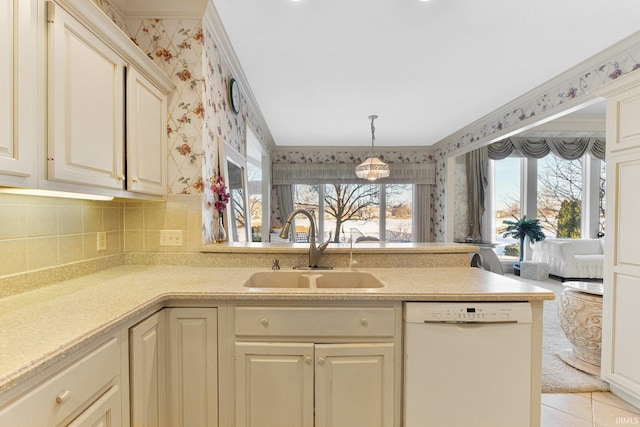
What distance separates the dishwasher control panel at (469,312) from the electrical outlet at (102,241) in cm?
170

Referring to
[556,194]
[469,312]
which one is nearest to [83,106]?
[469,312]

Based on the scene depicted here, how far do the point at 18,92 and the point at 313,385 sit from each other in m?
1.50

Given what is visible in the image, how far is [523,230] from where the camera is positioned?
5746mm

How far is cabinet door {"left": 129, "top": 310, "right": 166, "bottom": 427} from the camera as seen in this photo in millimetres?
1150

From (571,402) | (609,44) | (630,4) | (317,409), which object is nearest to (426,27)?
(630,4)

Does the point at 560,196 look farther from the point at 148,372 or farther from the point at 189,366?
the point at 148,372

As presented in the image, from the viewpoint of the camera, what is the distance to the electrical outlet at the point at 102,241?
1733mm

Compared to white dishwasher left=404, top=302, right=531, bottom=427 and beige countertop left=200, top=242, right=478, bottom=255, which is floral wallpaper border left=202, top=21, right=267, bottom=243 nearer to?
beige countertop left=200, top=242, right=478, bottom=255

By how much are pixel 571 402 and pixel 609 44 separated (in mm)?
2734

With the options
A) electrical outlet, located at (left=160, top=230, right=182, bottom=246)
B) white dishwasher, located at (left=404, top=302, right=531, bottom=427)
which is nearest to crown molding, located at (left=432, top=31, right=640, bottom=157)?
white dishwasher, located at (left=404, top=302, right=531, bottom=427)

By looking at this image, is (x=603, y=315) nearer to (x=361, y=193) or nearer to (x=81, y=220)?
(x=81, y=220)

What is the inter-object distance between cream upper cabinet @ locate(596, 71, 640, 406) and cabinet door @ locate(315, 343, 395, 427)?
5.61 feet

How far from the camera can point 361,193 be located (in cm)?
647

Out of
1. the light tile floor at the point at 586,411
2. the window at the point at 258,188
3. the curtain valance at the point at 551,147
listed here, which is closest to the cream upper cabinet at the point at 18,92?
the light tile floor at the point at 586,411
